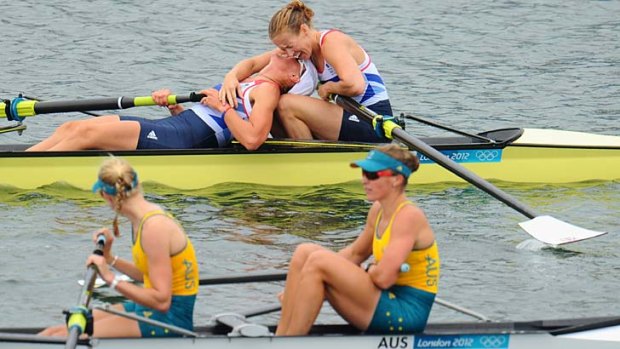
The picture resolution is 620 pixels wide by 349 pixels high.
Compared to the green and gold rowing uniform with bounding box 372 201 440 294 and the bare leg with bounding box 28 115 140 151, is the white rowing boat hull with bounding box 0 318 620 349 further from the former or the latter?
the bare leg with bounding box 28 115 140 151

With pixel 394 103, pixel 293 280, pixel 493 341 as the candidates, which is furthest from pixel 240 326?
pixel 394 103

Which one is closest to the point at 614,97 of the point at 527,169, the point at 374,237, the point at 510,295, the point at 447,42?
the point at 447,42

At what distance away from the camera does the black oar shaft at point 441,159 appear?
10.4m

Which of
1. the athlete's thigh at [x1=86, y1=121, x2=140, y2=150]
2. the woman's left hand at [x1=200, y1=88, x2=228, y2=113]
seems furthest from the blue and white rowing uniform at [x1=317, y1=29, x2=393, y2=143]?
the athlete's thigh at [x1=86, y1=121, x2=140, y2=150]

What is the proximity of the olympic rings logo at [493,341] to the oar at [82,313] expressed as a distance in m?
2.11

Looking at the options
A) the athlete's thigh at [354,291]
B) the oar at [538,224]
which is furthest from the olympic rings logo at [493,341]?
the oar at [538,224]

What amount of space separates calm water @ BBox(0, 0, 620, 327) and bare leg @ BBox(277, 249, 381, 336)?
1.79 m

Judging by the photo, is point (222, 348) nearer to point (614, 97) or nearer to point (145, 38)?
point (614, 97)

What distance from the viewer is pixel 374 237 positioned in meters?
7.62

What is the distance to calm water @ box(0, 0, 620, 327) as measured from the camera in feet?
33.2

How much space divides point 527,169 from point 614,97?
5343 mm

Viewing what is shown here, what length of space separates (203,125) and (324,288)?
4481mm

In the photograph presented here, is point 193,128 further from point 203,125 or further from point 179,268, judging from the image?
point 179,268

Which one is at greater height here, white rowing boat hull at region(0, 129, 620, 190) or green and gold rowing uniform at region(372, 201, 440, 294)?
green and gold rowing uniform at region(372, 201, 440, 294)
